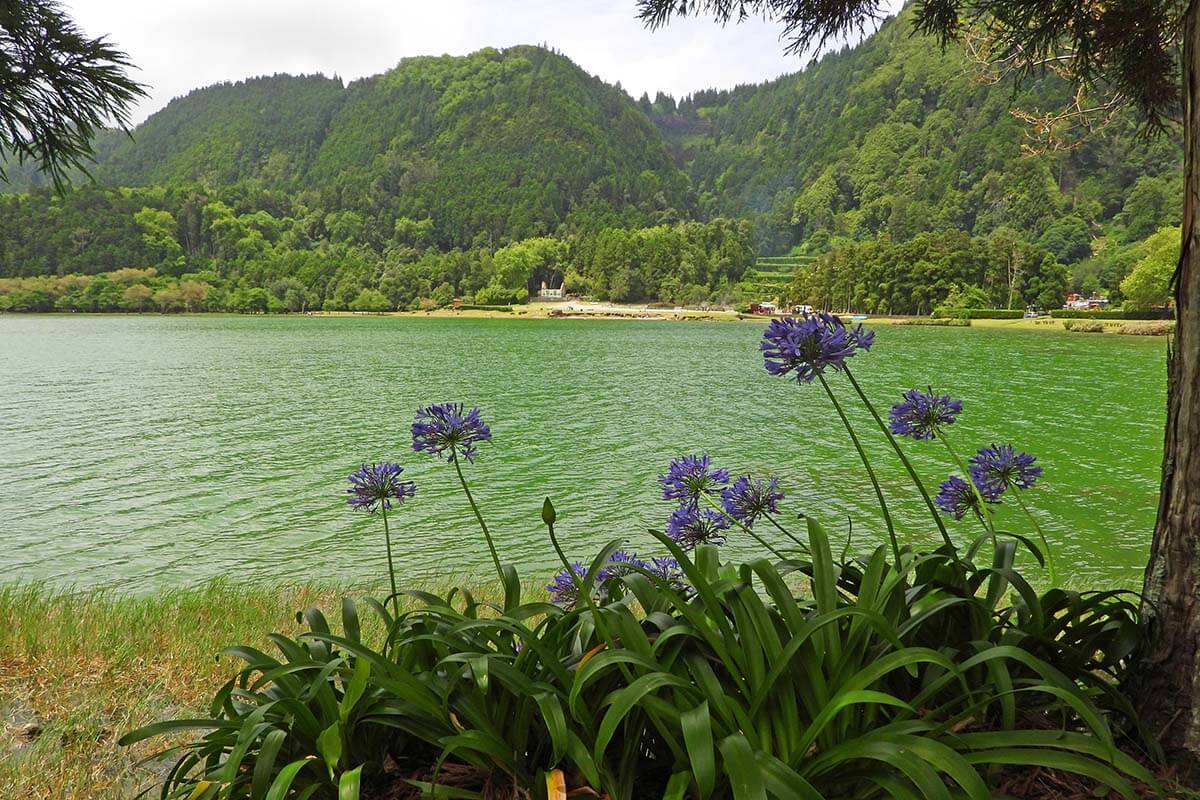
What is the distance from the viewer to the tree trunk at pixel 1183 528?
1.63 meters

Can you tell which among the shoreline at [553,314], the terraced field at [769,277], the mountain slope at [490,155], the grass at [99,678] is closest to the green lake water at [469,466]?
the grass at [99,678]

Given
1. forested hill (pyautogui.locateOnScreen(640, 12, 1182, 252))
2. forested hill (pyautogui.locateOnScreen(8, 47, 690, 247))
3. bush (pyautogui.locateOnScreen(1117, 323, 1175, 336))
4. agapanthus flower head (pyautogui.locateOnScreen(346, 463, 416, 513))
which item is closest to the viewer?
agapanthus flower head (pyautogui.locateOnScreen(346, 463, 416, 513))

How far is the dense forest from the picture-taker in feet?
316

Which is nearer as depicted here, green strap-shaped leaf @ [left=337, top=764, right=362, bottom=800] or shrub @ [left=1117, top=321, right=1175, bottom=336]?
green strap-shaped leaf @ [left=337, top=764, right=362, bottom=800]

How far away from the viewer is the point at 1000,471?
83.1 inches

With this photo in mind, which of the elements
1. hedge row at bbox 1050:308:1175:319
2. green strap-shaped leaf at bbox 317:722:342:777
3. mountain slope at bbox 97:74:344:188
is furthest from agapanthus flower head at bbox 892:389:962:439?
mountain slope at bbox 97:74:344:188

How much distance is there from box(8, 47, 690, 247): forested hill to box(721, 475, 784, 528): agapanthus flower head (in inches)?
5800

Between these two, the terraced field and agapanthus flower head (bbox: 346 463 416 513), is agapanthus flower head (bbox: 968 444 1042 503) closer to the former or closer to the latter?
agapanthus flower head (bbox: 346 463 416 513)

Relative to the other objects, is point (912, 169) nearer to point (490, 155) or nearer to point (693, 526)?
point (490, 155)

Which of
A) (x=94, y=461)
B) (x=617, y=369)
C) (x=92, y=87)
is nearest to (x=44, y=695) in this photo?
(x=92, y=87)

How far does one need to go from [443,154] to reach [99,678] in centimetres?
18112

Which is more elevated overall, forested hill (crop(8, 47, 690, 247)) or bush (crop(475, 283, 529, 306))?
forested hill (crop(8, 47, 690, 247))

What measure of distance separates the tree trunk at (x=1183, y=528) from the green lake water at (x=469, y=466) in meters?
5.17

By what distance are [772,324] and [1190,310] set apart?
0.92 m
